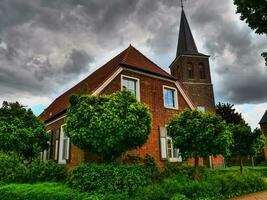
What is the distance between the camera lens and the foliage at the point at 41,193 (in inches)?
342

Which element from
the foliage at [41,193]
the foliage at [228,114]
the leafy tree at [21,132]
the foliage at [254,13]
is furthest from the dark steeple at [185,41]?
the foliage at [41,193]

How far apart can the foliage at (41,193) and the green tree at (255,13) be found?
24.0 feet

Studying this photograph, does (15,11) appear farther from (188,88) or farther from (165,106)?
(188,88)

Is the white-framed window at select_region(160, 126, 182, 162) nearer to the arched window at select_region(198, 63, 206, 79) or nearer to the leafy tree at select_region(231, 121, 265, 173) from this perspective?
the leafy tree at select_region(231, 121, 265, 173)

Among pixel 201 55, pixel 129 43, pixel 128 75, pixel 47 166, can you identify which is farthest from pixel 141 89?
pixel 201 55

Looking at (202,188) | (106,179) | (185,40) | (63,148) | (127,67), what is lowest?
(202,188)

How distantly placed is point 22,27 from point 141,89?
7.32m

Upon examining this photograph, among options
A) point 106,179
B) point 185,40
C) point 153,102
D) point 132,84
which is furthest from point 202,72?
point 106,179

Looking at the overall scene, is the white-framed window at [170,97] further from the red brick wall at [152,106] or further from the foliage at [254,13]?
the foliage at [254,13]

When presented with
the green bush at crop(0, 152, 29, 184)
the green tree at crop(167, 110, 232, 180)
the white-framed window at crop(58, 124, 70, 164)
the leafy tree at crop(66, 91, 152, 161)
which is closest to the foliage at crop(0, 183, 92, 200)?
the leafy tree at crop(66, 91, 152, 161)

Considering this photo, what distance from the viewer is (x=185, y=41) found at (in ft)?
115

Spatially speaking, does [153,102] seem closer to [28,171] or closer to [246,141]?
[246,141]

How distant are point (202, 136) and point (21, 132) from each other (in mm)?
9607

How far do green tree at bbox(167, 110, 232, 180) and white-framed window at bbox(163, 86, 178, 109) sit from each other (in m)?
4.80
